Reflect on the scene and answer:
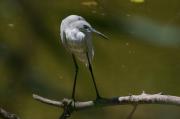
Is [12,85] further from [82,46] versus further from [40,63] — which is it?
[82,46]

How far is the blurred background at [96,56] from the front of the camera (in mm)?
3387

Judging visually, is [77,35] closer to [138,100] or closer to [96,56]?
[138,100]

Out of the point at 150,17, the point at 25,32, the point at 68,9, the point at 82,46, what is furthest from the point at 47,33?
the point at 82,46

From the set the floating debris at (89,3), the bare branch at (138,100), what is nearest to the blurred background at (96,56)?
the floating debris at (89,3)

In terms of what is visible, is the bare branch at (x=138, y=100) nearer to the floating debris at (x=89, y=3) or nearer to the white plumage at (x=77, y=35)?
the white plumage at (x=77, y=35)

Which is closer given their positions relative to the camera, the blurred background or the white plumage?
the white plumage

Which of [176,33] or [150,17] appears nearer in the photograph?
[176,33]

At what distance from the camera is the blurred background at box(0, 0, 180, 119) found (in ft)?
11.1

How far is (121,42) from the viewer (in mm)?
3908

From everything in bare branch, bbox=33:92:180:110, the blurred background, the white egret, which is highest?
the white egret

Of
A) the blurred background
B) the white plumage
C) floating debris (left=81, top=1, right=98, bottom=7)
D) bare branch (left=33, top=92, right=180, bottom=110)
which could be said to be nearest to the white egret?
the white plumage

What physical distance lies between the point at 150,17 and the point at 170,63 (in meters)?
0.75

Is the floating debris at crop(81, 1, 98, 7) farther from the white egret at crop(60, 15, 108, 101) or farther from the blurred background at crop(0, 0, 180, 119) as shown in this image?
the white egret at crop(60, 15, 108, 101)

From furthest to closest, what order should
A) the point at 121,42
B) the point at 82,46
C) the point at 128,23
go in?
the point at 128,23, the point at 121,42, the point at 82,46
